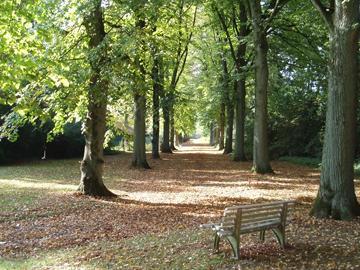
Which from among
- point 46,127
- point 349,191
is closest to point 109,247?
point 349,191

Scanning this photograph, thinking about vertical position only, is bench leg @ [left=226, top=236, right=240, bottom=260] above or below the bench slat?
below

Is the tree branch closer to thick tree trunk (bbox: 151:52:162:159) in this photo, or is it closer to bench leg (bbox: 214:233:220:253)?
bench leg (bbox: 214:233:220:253)

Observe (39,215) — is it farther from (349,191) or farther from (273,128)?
(273,128)

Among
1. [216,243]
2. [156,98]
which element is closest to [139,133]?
[156,98]

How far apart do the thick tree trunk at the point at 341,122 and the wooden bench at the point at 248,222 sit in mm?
2440

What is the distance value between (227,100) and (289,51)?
9.13 metres

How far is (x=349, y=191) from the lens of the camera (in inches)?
363

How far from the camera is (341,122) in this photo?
920 centimetres

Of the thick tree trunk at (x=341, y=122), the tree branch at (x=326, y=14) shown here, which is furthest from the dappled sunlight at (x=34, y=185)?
the tree branch at (x=326, y=14)

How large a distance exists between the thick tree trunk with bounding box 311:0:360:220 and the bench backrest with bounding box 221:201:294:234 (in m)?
2.44

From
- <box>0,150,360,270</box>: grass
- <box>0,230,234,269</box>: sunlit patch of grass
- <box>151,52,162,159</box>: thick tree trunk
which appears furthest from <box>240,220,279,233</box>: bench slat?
<box>151,52,162,159</box>: thick tree trunk

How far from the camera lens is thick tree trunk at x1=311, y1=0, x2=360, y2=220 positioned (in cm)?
912

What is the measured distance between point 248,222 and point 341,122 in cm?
369

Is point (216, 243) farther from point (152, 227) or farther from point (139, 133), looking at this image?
point (139, 133)
